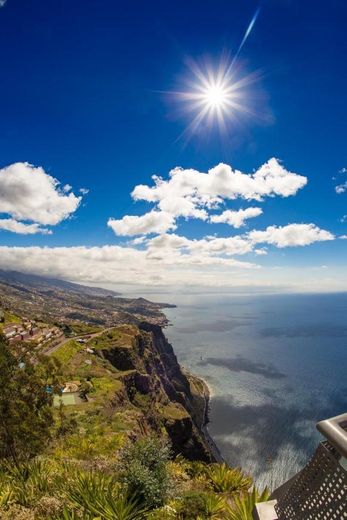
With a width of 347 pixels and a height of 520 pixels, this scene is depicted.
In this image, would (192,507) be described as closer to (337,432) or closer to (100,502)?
(100,502)

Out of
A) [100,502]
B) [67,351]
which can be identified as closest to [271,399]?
[67,351]

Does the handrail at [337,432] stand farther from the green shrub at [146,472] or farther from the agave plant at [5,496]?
the agave plant at [5,496]

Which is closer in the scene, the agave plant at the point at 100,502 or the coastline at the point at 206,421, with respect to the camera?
the agave plant at the point at 100,502

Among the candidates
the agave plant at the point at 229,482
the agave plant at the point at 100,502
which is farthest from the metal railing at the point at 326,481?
the agave plant at the point at 229,482

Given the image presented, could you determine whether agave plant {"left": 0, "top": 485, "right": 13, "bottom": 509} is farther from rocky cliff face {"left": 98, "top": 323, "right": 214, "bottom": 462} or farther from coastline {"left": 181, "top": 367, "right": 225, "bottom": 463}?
coastline {"left": 181, "top": 367, "right": 225, "bottom": 463}

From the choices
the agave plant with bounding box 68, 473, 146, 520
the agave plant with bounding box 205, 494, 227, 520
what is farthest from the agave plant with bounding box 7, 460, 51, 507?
the agave plant with bounding box 205, 494, 227, 520
